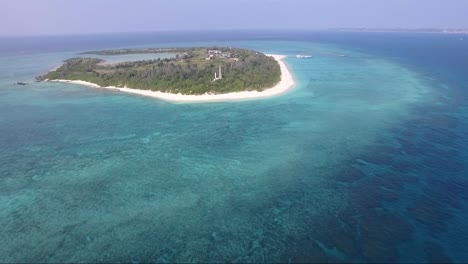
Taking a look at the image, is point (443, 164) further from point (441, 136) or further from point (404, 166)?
point (441, 136)

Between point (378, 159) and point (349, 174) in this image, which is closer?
point (349, 174)

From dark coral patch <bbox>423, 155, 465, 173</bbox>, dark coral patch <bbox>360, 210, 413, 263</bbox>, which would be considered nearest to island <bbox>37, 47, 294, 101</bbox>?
dark coral patch <bbox>423, 155, 465, 173</bbox>

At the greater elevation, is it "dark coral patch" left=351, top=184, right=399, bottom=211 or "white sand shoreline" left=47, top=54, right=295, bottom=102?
"white sand shoreline" left=47, top=54, right=295, bottom=102

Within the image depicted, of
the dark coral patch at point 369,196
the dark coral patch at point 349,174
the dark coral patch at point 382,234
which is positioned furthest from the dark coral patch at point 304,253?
the dark coral patch at point 349,174

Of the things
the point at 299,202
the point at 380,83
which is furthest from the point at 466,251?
the point at 380,83

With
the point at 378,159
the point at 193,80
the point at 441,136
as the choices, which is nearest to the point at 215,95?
the point at 193,80

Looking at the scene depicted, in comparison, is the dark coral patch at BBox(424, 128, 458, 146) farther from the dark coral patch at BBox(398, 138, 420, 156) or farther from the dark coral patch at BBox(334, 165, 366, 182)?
the dark coral patch at BBox(334, 165, 366, 182)

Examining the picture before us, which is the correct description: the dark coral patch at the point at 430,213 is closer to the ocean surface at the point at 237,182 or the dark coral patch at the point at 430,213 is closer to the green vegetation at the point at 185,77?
the ocean surface at the point at 237,182

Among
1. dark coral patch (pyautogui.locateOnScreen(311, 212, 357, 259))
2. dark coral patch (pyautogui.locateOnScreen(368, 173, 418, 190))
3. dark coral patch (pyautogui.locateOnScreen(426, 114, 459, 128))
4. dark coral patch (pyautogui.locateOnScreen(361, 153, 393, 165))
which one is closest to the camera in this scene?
dark coral patch (pyautogui.locateOnScreen(311, 212, 357, 259))

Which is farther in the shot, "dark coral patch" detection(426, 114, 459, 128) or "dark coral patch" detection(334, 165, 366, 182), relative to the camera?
"dark coral patch" detection(426, 114, 459, 128)
